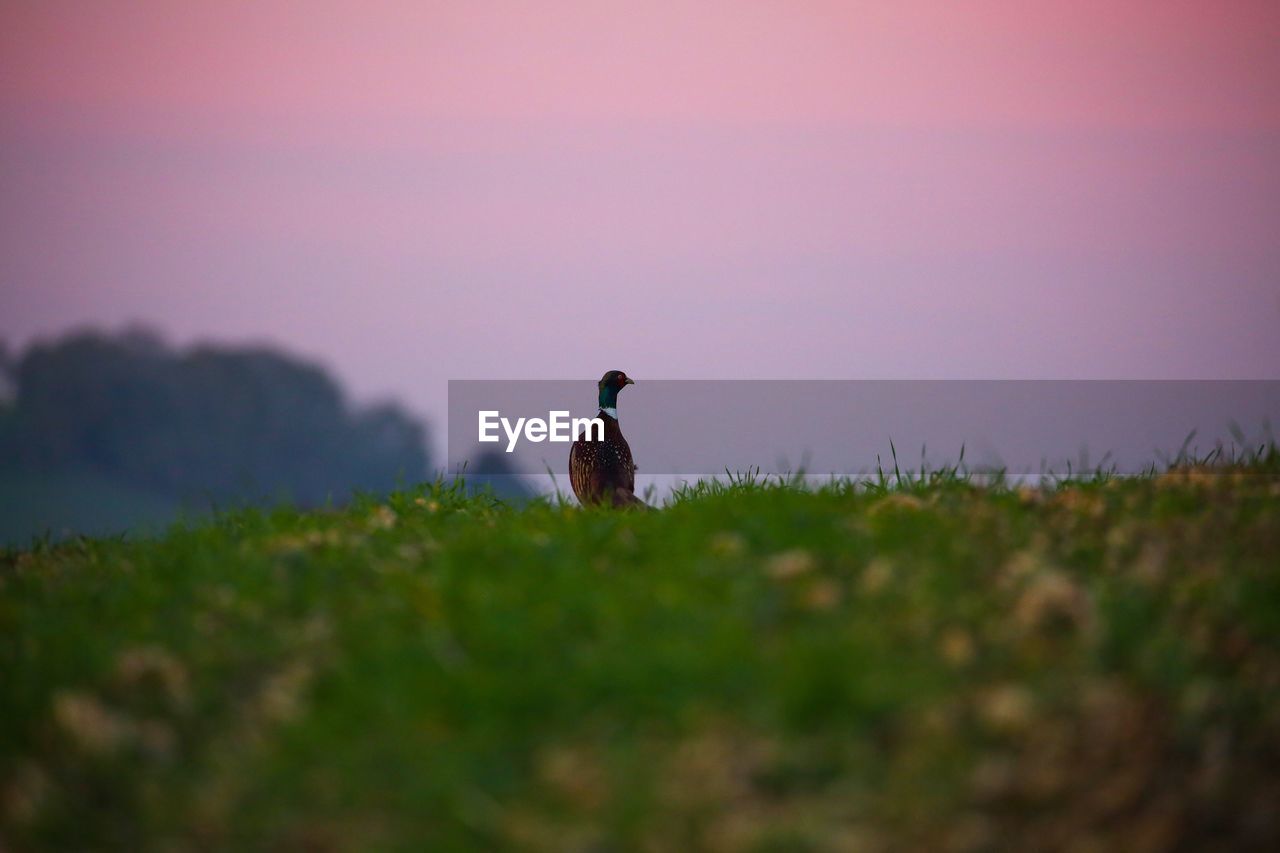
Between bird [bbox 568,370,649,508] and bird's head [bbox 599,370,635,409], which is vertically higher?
bird's head [bbox 599,370,635,409]

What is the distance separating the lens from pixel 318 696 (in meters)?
5.88

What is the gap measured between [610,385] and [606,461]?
0.99m

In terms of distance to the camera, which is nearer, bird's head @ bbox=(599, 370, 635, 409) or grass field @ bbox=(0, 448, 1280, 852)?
grass field @ bbox=(0, 448, 1280, 852)

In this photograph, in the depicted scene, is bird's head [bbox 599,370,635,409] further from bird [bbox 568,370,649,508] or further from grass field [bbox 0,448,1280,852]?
grass field [bbox 0,448,1280,852]

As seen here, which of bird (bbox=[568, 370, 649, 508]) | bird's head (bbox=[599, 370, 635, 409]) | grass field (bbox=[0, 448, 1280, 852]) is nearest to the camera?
grass field (bbox=[0, 448, 1280, 852])

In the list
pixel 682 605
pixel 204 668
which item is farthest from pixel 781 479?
pixel 204 668

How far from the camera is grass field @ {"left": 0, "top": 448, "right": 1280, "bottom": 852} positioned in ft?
16.6

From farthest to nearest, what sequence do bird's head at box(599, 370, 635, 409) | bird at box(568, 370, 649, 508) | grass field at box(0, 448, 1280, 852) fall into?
bird's head at box(599, 370, 635, 409) < bird at box(568, 370, 649, 508) < grass field at box(0, 448, 1280, 852)

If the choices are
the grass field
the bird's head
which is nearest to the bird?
the bird's head

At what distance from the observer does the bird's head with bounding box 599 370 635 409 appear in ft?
42.5

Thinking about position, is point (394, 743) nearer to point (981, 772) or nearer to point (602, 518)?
point (981, 772)

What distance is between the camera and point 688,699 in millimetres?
5434

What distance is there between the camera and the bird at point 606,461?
12047 mm

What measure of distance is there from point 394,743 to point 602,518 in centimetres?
398
